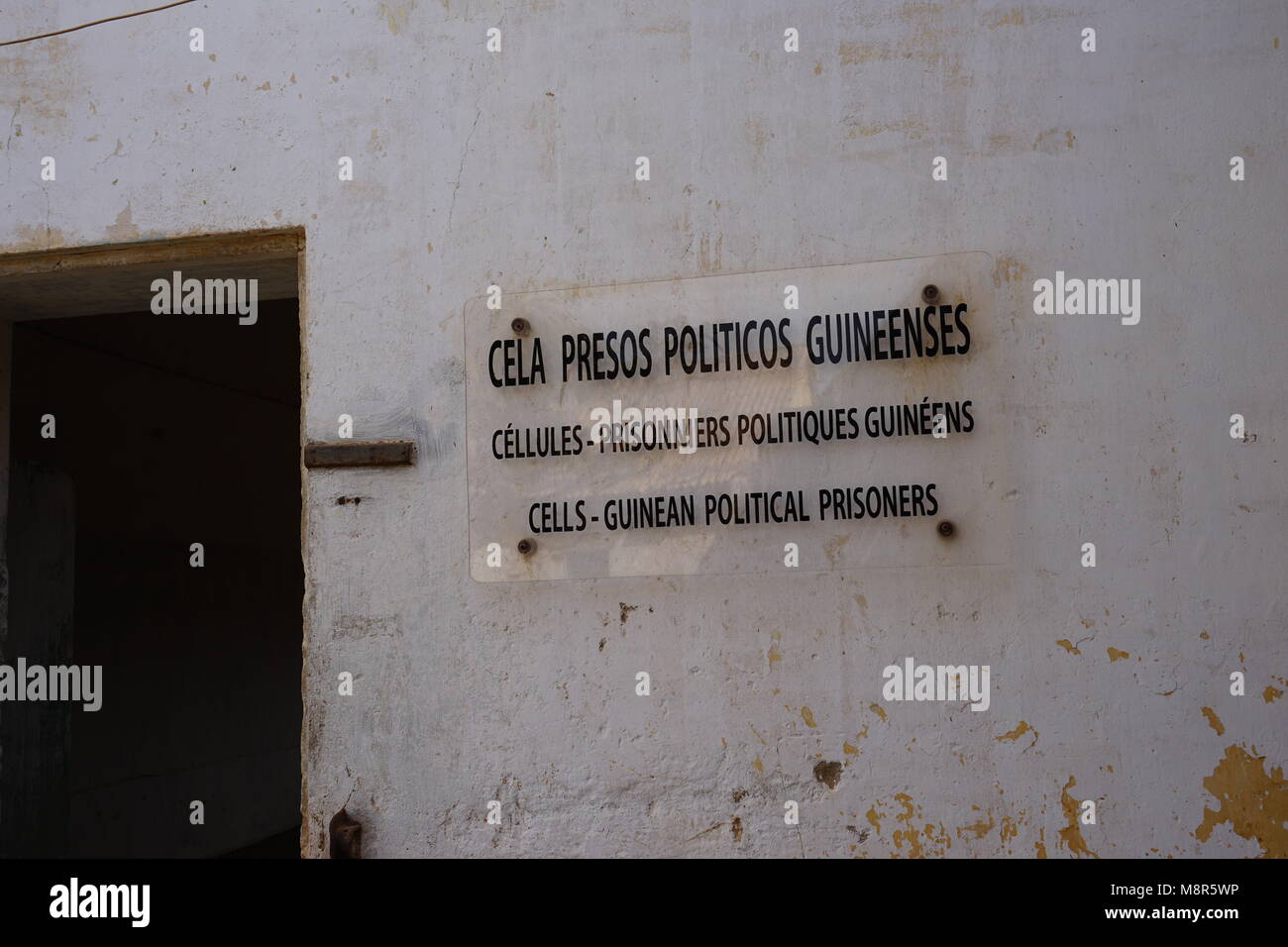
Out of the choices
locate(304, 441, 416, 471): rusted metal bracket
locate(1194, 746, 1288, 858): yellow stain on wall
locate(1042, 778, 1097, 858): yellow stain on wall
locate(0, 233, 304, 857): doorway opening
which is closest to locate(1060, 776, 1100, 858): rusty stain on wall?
locate(1042, 778, 1097, 858): yellow stain on wall

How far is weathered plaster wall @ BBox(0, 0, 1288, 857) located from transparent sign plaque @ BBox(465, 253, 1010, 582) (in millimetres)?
73

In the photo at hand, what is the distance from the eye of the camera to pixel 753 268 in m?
3.11

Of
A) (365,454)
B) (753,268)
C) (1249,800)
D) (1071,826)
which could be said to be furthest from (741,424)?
(1249,800)

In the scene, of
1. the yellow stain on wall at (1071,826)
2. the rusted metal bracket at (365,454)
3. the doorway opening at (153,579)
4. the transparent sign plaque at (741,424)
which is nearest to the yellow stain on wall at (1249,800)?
the yellow stain on wall at (1071,826)

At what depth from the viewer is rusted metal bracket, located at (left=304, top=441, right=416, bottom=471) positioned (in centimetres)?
323

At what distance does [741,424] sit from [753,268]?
1.49ft

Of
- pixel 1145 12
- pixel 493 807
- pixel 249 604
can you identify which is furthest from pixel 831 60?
pixel 249 604

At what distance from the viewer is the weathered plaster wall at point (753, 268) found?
113 inches

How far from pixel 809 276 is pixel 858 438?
484 millimetres

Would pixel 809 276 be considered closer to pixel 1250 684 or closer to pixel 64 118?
pixel 1250 684

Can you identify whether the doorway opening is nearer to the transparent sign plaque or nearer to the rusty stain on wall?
the transparent sign plaque

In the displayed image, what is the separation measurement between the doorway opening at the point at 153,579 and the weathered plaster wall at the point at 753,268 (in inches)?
30.0

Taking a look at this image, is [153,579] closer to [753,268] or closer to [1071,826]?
[753,268]

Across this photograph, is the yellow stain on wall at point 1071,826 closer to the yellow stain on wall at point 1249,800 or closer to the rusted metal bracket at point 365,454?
the yellow stain on wall at point 1249,800
